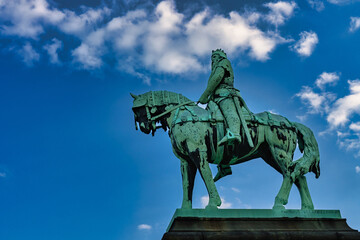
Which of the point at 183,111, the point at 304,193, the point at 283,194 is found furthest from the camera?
the point at 183,111

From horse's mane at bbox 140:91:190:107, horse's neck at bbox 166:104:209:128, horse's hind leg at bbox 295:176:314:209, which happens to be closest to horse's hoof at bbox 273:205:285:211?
horse's hind leg at bbox 295:176:314:209

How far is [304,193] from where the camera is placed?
12344mm

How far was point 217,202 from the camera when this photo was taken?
37.4 ft

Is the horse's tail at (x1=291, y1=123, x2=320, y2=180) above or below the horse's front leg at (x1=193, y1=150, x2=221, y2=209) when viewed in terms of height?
above

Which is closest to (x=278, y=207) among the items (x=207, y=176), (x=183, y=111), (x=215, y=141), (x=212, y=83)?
(x=207, y=176)

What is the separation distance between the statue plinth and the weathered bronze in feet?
1.59

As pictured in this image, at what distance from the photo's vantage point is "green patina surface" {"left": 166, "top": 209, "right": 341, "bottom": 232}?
35.9 feet

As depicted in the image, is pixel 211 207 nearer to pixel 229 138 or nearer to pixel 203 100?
pixel 229 138

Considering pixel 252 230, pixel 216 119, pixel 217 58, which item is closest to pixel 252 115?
pixel 216 119

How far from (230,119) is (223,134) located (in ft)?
1.40

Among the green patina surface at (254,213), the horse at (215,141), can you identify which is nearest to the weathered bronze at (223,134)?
the horse at (215,141)

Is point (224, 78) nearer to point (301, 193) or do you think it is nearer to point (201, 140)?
point (201, 140)

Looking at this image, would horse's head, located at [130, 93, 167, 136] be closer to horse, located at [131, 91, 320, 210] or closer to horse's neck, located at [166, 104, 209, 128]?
horse, located at [131, 91, 320, 210]

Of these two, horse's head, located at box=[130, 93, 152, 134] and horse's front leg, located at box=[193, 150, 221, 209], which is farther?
horse's head, located at box=[130, 93, 152, 134]
